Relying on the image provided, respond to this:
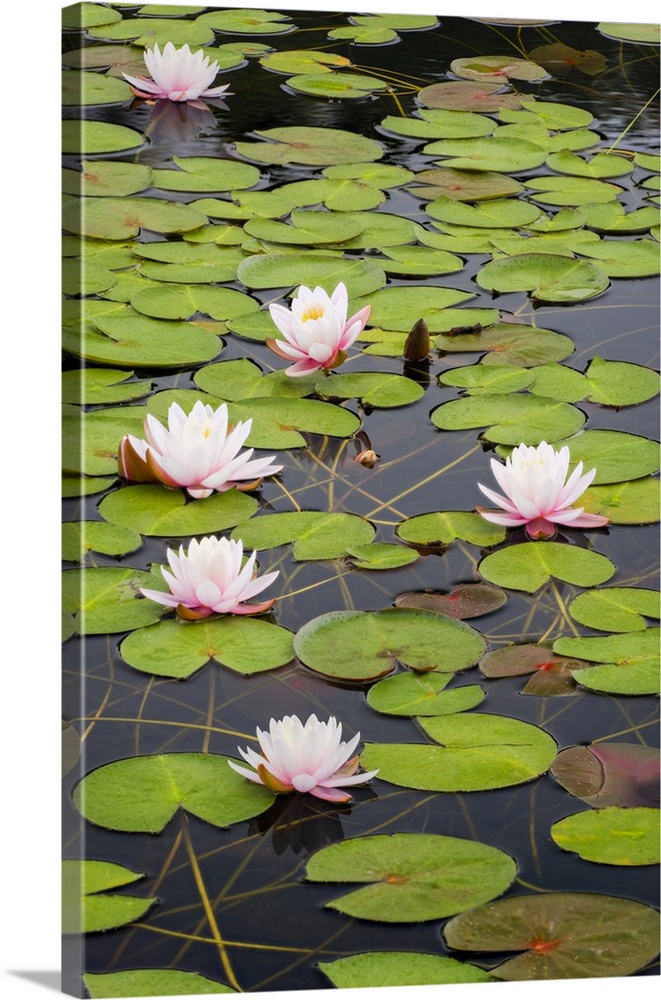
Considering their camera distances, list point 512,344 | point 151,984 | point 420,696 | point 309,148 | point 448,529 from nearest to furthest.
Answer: point 151,984, point 420,696, point 448,529, point 512,344, point 309,148

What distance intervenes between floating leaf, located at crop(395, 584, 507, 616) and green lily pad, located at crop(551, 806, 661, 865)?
30 cm

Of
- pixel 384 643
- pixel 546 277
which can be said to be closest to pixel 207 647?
pixel 384 643

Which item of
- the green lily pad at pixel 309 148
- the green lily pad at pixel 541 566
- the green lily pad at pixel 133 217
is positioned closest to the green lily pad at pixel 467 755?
the green lily pad at pixel 541 566

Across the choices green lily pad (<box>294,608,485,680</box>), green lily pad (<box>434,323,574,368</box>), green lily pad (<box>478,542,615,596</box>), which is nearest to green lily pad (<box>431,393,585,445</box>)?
green lily pad (<box>434,323,574,368</box>)

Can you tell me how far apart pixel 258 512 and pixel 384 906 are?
63 cm

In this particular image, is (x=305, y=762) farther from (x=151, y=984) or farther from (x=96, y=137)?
(x=96, y=137)

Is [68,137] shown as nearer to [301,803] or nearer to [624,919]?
[301,803]

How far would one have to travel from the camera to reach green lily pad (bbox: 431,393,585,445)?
6.40ft

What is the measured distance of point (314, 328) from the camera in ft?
6.66

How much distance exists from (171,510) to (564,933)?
0.75 m

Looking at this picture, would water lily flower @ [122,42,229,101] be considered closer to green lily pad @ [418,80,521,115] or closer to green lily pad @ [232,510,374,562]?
green lily pad @ [418,80,521,115]

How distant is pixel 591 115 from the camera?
2445 millimetres

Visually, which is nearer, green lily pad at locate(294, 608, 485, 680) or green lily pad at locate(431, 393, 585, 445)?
green lily pad at locate(294, 608, 485, 680)
